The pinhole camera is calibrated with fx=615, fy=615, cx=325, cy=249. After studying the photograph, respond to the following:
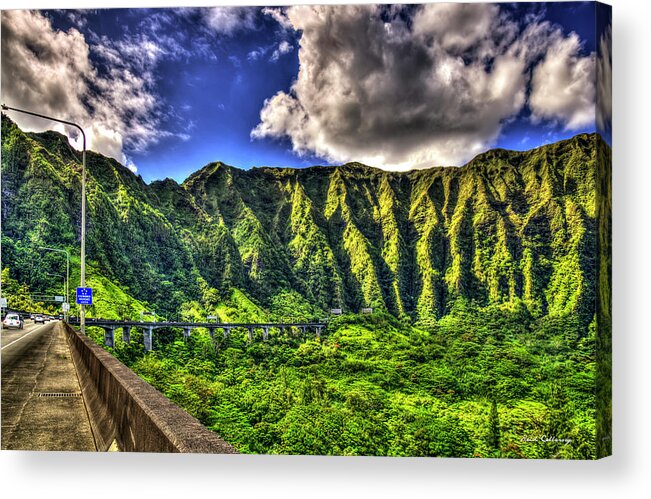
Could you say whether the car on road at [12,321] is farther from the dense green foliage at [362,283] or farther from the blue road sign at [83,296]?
the blue road sign at [83,296]

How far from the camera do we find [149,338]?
853 inches

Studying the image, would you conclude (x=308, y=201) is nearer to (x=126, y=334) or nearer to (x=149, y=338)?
(x=149, y=338)

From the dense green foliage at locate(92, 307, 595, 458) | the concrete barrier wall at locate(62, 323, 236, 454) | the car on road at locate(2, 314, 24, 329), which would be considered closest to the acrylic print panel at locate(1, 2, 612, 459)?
the dense green foliage at locate(92, 307, 595, 458)

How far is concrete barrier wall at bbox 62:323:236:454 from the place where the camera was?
4801 millimetres

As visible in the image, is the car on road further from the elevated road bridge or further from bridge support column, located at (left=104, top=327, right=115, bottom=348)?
bridge support column, located at (left=104, top=327, right=115, bottom=348)

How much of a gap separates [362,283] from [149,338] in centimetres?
840

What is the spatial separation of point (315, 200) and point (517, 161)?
9163mm

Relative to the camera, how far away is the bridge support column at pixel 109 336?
69.3 ft

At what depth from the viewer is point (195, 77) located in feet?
55.3

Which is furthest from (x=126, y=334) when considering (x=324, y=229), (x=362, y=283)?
(x=324, y=229)

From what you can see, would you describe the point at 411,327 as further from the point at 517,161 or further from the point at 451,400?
the point at 517,161

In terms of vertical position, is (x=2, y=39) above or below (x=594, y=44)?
above

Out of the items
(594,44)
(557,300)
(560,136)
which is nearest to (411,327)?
(557,300)

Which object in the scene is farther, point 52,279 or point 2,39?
point 52,279
